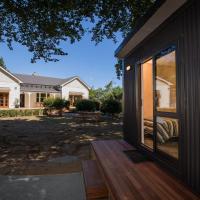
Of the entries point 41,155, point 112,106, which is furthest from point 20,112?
point 41,155

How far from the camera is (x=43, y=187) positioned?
427cm

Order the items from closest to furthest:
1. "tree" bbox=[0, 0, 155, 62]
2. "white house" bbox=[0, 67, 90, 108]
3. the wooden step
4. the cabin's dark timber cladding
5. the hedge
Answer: the cabin's dark timber cladding
the wooden step
"tree" bbox=[0, 0, 155, 62]
the hedge
"white house" bbox=[0, 67, 90, 108]

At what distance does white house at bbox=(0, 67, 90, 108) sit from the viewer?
27.2 meters

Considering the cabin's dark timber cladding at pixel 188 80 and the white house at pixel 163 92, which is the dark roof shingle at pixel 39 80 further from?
the cabin's dark timber cladding at pixel 188 80

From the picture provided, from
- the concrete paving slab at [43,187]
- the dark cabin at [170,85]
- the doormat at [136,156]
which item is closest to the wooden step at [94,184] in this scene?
the concrete paving slab at [43,187]

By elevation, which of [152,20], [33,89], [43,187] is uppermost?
[33,89]

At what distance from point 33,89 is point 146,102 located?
28791mm

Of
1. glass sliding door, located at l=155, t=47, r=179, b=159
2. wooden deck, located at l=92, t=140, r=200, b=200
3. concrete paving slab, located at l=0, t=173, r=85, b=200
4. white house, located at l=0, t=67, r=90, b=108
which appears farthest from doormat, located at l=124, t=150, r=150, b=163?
white house, located at l=0, t=67, r=90, b=108

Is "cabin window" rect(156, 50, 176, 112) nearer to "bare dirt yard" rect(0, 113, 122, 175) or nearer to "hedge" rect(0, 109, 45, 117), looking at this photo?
"bare dirt yard" rect(0, 113, 122, 175)

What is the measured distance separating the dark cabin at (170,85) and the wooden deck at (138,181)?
18cm

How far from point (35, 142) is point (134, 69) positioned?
588cm

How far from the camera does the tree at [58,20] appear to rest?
7.57 m

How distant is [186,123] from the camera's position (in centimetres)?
287

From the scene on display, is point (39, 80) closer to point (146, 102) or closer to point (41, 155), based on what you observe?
point (41, 155)
